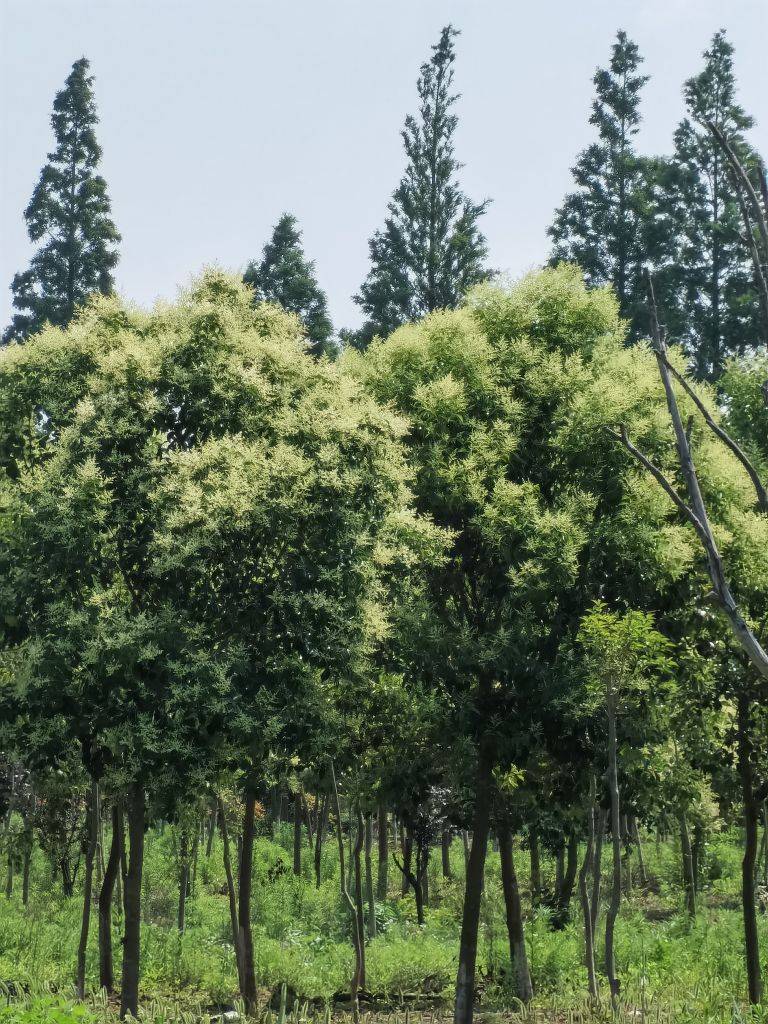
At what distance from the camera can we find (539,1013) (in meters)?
14.1

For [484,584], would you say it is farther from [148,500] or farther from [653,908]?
[653,908]

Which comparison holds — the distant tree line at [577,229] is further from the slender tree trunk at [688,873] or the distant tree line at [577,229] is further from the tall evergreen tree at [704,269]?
the slender tree trunk at [688,873]

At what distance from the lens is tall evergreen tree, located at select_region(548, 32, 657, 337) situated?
39375 millimetres

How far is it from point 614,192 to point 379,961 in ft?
99.2

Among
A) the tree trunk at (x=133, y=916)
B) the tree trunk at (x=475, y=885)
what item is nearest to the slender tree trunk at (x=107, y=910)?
the tree trunk at (x=133, y=916)

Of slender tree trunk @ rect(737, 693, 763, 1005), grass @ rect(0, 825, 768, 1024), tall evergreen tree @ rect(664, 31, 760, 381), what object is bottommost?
grass @ rect(0, 825, 768, 1024)

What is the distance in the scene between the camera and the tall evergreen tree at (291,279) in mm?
41969

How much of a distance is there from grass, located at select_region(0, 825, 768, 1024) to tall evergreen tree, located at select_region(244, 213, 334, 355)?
2255 centimetres

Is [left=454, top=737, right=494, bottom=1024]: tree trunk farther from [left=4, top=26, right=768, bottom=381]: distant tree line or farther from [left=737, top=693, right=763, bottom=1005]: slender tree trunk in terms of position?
[left=4, top=26, right=768, bottom=381]: distant tree line

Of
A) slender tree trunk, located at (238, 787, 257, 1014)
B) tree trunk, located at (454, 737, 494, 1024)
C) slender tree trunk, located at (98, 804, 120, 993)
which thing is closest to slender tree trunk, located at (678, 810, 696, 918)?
tree trunk, located at (454, 737, 494, 1024)

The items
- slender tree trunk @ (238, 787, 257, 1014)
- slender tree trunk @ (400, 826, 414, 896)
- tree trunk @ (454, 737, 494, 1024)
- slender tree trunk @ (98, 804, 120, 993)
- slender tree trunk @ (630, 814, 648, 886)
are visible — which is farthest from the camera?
slender tree trunk @ (630, 814, 648, 886)

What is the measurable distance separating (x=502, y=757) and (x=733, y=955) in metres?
5.51

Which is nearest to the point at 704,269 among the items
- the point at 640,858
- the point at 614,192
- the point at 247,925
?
the point at 614,192

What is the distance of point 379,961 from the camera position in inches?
681
